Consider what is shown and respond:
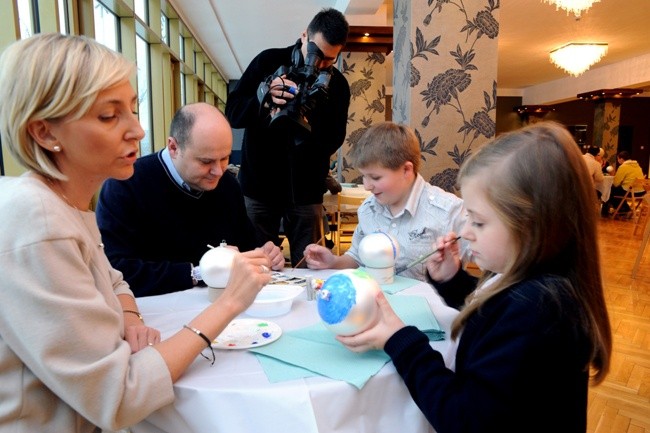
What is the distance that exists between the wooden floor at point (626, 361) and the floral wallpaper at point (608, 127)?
8398 mm

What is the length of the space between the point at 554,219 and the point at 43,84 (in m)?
0.91

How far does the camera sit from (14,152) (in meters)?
0.83

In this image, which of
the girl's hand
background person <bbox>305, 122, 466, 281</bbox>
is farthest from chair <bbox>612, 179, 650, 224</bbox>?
the girl's hand

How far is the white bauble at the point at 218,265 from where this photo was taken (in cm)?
118

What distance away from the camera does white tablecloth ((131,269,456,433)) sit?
77 centimetres

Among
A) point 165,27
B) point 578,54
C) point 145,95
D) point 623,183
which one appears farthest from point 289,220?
point 623,183

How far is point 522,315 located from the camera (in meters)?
0.77

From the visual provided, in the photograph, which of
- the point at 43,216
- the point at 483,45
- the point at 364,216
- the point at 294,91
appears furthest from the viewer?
the point at 483,45

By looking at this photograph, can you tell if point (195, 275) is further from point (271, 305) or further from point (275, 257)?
point (271, 305)

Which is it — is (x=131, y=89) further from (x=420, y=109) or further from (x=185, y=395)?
(x=420, y=109)

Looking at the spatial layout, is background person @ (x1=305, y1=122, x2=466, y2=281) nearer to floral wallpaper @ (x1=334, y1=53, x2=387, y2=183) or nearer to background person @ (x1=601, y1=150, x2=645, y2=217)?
floral wallpaper @ (x1=334, y1=53, x2=387, y2=183)

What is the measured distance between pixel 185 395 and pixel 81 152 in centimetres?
49

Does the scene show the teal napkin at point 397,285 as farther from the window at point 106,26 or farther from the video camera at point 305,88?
the window at point 106,26

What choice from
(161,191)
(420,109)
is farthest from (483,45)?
(161,191)
